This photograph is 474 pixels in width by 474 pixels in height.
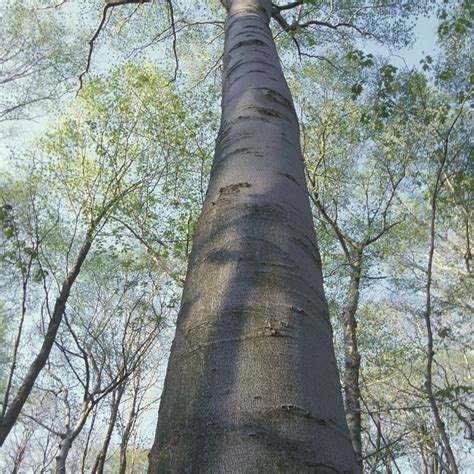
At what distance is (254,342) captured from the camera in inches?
28.4

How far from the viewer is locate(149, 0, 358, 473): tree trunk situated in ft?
1.93

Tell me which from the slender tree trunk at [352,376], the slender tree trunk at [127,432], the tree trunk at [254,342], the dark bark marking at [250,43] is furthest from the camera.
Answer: the slender tree trunk at [127,432]

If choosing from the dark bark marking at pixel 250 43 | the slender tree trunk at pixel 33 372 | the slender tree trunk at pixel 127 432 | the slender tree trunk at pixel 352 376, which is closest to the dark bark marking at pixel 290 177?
the dark bark marking at pixel 250 43

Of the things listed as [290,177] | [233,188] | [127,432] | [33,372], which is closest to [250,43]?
[290,177]

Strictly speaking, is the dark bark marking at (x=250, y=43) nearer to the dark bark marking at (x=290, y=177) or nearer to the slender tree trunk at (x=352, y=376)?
the dark bark marking at (x=290, y=177)

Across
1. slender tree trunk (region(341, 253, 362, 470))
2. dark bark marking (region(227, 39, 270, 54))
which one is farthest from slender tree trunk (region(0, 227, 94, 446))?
dark bark marking (region(227, 39, 270, 54))

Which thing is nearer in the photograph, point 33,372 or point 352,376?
point 352,376

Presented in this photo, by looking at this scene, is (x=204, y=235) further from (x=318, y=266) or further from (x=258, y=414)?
(x=258, y=414)

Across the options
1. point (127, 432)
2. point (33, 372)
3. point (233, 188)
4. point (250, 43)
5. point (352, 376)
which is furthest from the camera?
point (127, 432)

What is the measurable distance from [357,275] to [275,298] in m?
5.80

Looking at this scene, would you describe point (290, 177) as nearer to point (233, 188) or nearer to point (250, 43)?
point (233, 188)

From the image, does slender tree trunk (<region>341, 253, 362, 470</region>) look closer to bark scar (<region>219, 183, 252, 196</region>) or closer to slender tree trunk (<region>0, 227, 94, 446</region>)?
bark scar (<region>219, 183, 252, 196</region>)

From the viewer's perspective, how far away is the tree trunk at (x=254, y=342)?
587 mm

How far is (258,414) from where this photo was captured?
1.99 ft
